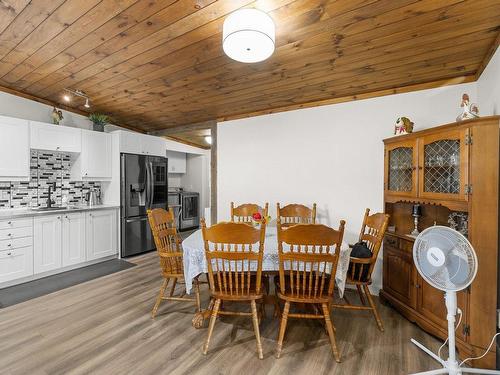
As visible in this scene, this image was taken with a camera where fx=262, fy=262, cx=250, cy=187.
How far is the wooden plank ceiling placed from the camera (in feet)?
6.01

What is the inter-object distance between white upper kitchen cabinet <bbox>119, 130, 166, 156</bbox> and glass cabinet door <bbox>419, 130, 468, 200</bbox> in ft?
13.8

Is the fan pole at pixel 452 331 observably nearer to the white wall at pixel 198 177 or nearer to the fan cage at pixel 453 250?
the fan cage at pixel 453 250

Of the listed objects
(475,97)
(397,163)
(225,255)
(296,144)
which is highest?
(475,97)

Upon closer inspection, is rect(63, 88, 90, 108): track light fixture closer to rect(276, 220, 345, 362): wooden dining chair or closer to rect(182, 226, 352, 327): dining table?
rect(182, 226, 352, 327): dining table

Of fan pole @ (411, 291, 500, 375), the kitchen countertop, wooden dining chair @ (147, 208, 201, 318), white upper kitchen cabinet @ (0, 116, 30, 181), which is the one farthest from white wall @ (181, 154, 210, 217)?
fan pole @ (411, 291, 500, 375)

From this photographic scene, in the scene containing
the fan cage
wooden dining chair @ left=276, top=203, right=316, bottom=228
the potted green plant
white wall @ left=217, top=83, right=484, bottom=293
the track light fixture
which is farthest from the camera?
the potted green plant

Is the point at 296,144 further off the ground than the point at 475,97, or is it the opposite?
the point at 475,97

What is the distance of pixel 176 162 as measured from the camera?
23.5ft

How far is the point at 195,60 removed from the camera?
254 cm

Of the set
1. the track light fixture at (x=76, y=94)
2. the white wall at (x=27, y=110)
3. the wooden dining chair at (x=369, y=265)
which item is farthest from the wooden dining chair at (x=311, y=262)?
the white wall at (x=27, y=110)

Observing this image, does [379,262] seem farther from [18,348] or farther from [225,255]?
[18,348]

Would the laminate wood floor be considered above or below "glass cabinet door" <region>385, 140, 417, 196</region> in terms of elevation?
below

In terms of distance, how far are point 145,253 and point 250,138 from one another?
2777mm

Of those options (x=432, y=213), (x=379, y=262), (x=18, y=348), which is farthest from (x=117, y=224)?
(x=432, y=213)
